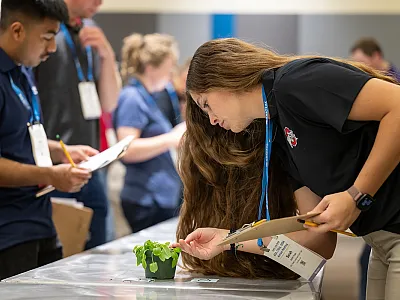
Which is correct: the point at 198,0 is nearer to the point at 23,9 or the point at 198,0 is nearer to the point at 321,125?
the point at 23,9

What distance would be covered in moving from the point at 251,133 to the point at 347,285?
311 cm

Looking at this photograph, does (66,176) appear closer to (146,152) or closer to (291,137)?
(291,137)

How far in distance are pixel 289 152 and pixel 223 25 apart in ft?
14.9

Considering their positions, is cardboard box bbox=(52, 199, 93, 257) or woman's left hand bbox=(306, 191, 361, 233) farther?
cardboard box bbox=(52, 199, 93, 257)

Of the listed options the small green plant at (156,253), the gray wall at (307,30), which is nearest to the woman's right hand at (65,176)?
the small green plant at (156,253)

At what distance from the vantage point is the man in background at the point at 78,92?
11.8 ft

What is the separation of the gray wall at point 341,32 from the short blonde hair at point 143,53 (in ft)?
6.46

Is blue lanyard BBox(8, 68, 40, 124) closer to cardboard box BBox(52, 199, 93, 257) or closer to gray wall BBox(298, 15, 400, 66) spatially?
cardboard box BBox(52, 199, 93, 257)

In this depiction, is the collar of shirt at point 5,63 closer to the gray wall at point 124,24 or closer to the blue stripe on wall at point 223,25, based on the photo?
the gray wall at point 124,24

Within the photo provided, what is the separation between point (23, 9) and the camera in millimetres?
2668

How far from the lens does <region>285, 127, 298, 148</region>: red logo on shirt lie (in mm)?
1938

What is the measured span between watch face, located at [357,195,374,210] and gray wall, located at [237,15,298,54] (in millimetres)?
4664

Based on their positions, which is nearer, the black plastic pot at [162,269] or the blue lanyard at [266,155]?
the blue lanyard at [266,155]

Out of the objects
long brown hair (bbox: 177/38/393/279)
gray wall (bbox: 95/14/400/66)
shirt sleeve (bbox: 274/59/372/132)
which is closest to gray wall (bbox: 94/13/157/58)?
gray wall (bbox: 95/14/400/66)
